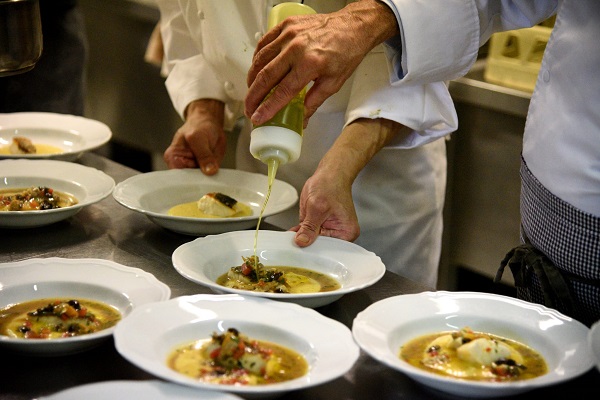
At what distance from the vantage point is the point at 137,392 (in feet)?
3.99

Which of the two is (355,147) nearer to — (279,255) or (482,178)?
(279,255)

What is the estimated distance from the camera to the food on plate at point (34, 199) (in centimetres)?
205

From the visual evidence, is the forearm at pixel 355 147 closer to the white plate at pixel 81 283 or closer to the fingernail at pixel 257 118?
the fingernail at pixel 257 118

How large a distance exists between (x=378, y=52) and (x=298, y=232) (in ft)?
1.82

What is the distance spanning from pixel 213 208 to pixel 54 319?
72cm

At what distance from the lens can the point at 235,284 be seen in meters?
1.72

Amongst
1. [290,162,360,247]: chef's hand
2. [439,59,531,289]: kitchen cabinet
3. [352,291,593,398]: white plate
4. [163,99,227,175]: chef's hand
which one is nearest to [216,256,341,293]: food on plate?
[290,162,360,247]: chef's hand

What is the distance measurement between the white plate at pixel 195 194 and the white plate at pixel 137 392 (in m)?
0.74

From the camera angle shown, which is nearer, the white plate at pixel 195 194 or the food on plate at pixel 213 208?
the white plate at pixel 195 194

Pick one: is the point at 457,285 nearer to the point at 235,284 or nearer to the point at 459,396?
the point at 235,284

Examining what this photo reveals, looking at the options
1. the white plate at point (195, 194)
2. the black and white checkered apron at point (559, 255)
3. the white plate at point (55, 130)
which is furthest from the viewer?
the white plate at point (55, 130)

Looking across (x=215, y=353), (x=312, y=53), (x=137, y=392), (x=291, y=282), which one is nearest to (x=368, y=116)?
(x=312, y=53)

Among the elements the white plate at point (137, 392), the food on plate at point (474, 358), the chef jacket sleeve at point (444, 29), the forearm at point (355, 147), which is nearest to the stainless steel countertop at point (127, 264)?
the food on plate at point (474, 358)

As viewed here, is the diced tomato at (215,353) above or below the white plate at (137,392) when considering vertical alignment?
below
